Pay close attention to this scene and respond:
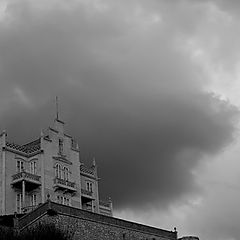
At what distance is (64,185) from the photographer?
75438mm

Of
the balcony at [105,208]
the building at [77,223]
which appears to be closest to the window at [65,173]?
the balcony at [105,208]

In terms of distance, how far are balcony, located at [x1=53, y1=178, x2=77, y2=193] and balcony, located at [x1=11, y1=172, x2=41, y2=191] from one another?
2164 mm

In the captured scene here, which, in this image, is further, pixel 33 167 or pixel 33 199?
pixel 33 167

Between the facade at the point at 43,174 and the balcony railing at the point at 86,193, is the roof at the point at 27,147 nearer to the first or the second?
the facade at the point at 43,174

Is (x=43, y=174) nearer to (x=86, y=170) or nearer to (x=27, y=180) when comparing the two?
(x=27, y=180)

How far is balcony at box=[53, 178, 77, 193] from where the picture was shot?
74750mm

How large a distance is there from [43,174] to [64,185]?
3.05 metres

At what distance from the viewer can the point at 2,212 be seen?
70.1 meters

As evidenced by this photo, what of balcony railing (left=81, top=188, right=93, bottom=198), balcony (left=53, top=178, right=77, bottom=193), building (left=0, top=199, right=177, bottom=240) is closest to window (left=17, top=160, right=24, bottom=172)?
balcony (left=53, top=178, right=77, bottom=193)

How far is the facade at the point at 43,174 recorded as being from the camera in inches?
2842

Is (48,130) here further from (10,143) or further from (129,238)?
(129,238)

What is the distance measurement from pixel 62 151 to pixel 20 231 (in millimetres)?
26117

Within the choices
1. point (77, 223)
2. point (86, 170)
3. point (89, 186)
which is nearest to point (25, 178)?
point (89, 186)

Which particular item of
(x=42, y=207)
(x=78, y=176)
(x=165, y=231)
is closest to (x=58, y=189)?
(x=78, y=176)
